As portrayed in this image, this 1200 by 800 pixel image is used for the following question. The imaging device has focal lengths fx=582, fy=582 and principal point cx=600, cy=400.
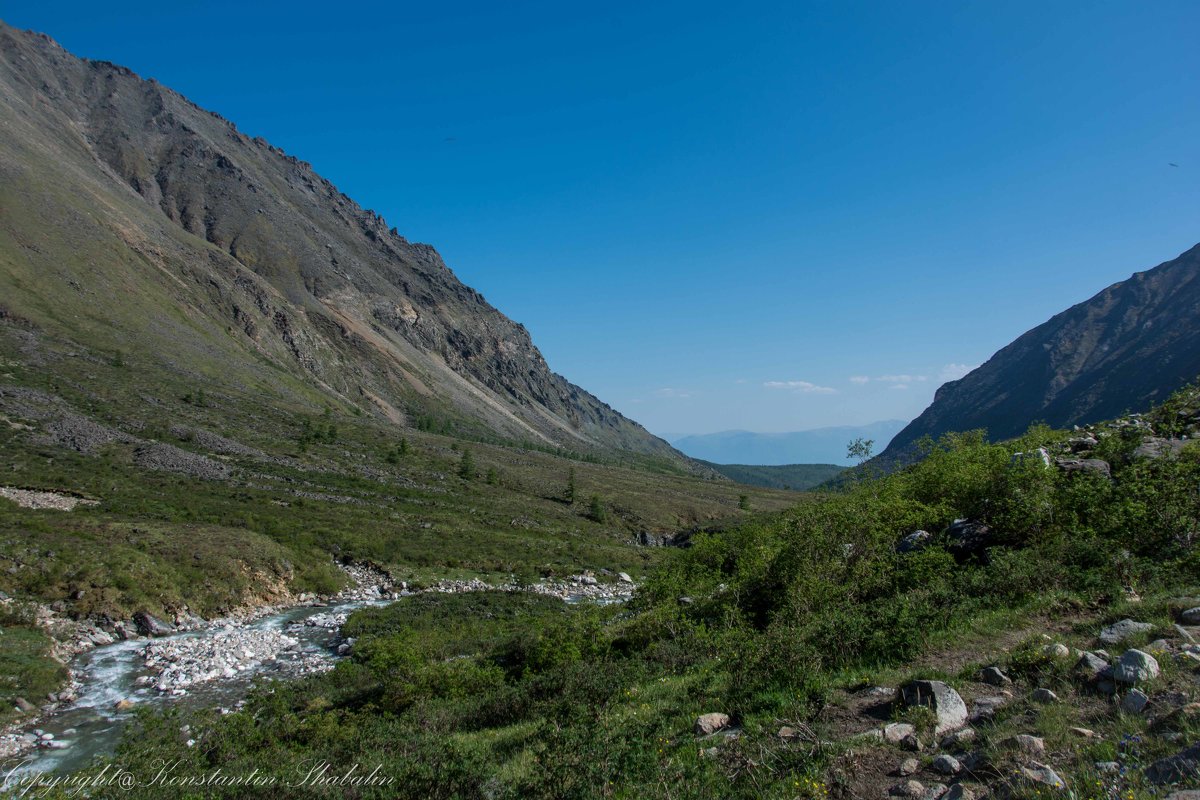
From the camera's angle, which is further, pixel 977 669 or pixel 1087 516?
pixel 1087 516

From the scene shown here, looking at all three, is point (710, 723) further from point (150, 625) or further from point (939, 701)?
point (150, 625)

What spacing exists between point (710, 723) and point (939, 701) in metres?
3.54

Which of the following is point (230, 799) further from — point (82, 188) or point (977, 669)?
point (82, 188)

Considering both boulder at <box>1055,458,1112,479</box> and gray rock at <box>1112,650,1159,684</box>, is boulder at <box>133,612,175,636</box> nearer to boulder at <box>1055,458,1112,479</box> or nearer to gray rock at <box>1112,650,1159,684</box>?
gray rock at <box>1112,650,1159,684</box>

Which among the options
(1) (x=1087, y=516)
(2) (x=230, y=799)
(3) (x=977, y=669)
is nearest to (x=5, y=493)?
(2) (x=230, y=799)

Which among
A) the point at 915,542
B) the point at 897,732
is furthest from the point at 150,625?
the point at 915,542

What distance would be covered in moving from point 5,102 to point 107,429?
6206 inches

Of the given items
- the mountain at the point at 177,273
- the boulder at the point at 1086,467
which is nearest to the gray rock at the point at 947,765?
the boulder at the point at 1086,467

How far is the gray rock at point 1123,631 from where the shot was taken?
877cm

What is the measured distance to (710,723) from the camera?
972 centimetres

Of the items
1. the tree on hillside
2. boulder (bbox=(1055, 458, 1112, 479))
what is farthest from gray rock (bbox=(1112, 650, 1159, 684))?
the tree on hillside

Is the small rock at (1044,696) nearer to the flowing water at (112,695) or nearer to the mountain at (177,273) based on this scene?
the flowing water at (112,695)

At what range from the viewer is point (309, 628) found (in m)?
29.9

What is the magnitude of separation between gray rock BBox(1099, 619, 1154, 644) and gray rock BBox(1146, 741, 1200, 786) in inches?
168
